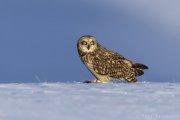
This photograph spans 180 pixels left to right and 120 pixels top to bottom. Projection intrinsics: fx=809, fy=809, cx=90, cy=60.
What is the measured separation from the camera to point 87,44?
15.0m

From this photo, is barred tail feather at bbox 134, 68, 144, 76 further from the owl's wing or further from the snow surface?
the snow surface

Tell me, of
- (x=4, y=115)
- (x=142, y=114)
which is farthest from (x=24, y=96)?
(x=142, y=114)

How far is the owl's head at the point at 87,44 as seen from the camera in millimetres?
14977

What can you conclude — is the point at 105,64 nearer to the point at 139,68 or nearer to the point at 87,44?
the point at 87,44

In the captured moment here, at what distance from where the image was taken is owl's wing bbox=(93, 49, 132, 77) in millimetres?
14742

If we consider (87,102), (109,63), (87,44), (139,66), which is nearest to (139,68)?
(139,66)

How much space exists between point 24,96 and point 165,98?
6.62 feet

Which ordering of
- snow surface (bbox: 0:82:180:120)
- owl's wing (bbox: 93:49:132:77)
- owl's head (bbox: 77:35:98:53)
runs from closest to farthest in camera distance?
snow surface (bbox: 0:82:180:120) < owl's wing (bbox: 93:49:132:77) < owl's head (bbox: 77:35:98:53)

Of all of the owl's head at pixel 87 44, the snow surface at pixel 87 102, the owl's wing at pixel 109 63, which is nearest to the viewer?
the snow surface at pixel 87 102

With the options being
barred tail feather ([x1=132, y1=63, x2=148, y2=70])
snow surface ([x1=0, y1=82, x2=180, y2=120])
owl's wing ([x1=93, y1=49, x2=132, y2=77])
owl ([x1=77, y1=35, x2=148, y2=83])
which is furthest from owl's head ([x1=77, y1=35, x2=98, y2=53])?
snow surface ([x1=0, y1=82, x2=180, y2=120])

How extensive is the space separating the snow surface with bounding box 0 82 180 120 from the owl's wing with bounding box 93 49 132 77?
70.6 inches

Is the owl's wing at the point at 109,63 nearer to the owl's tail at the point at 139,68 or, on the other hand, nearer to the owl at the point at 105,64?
the owl at the point at 105,64

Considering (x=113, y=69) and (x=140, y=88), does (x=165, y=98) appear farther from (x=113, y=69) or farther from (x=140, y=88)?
(x=113, y=69)

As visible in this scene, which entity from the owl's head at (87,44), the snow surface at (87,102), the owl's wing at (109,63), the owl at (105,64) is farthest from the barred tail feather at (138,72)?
the snow surface at (87,102)
